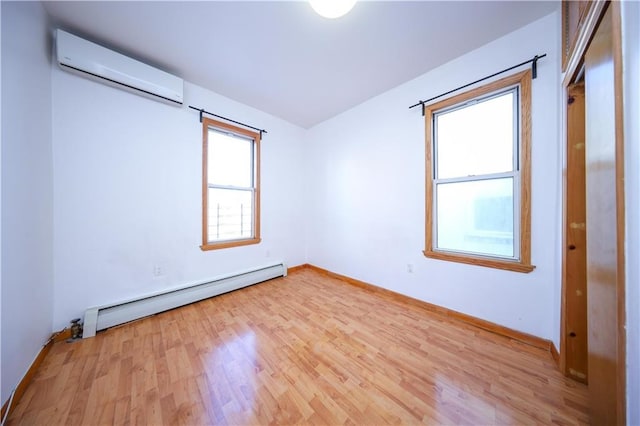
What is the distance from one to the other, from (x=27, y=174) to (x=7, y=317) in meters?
0.94

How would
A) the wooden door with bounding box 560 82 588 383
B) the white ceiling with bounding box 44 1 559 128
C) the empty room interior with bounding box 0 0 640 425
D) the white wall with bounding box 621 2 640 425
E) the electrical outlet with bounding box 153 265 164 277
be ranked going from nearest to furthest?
1. the white wall with bounding box 621 2 640 425
2. the empty room interior with bounding box 0 0 640 425
3. the wooden door with bounding box 560 82 588 383
4. the white ceiling with bounding box 44 1 559 128
5. the electrical outlet with bounding box 153 265 164 277

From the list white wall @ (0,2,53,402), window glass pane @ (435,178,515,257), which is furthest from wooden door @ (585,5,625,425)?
white wall @ (0,2,53,402)

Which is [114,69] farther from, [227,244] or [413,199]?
[413,199]

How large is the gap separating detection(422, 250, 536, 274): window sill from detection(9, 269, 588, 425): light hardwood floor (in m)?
0.62

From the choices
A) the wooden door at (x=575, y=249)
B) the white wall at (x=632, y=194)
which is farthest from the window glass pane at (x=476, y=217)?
the white wall at (x=632, y=194)

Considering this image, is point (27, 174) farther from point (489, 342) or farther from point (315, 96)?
point (489, 342)

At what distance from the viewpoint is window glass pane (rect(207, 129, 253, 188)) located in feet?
9.07

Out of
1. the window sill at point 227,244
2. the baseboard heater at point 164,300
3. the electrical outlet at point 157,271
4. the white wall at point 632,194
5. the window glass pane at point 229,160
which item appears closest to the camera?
the white wall at point 632,194

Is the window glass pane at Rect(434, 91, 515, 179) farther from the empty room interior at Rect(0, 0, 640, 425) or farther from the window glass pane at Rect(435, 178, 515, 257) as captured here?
the window glass pane at Rect(435, 178, 515, 257)

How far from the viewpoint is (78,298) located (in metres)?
1.82

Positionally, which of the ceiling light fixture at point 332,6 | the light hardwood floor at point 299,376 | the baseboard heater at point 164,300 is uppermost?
the ceiling light fixture at point 332,6

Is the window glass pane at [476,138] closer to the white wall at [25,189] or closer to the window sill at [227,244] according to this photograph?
the window sill at [227,244]

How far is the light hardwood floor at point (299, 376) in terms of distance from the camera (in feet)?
3.57

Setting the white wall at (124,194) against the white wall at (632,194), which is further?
the white wall at (124,194)
